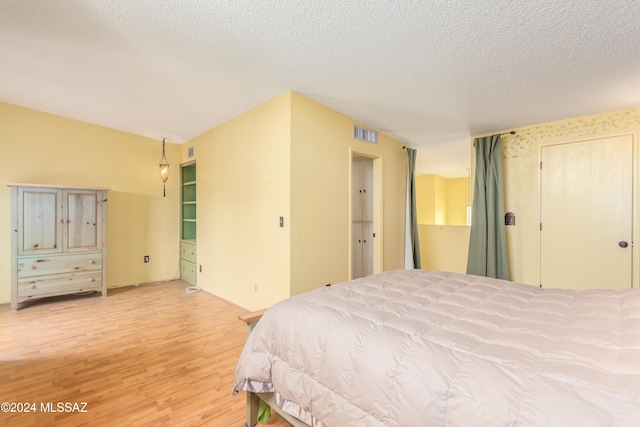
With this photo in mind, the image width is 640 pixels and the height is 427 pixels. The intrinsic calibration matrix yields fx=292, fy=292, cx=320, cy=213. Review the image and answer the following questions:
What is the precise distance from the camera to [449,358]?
1007 millimetres

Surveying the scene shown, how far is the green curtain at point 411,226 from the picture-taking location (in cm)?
456

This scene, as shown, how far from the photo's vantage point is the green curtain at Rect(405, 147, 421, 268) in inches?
180

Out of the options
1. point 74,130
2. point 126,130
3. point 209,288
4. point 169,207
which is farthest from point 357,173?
point 74,130

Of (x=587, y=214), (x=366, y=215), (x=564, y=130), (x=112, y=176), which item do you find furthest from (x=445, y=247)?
(x=112, y=176)

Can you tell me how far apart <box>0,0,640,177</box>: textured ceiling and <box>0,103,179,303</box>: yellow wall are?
54cm

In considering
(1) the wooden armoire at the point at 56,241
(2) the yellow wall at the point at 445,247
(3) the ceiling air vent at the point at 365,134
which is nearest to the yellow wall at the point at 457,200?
(2) the yellow wall at the point at 445,247

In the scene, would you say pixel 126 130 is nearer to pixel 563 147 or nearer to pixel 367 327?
pixel 367 327

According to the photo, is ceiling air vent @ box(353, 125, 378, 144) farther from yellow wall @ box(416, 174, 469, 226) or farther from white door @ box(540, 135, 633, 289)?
yellow wall @ box(416, 174, 469, 226)

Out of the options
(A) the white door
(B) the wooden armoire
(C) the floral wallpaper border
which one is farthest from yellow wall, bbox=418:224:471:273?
(B) the wooden armoire

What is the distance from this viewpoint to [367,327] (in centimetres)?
126

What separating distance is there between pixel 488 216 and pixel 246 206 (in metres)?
3.11

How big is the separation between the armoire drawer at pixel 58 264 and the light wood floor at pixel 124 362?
1.47 feet

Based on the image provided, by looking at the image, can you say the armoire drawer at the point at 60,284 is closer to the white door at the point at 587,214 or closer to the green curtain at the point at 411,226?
the green curtain at the point at 411,226

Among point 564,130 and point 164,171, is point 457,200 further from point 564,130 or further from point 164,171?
point 164,171
